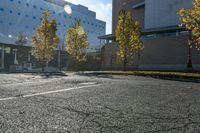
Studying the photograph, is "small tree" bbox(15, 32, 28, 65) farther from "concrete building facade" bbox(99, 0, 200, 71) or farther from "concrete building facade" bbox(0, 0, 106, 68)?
"concrete building facade" bbox(99, 0, 200, 71)

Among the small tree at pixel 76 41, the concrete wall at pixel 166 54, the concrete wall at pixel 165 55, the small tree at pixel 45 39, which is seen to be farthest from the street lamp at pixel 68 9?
the small tree at pixel 45 39

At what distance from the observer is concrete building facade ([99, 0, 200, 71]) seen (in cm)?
4319

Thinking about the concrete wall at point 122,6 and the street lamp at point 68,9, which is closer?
the concrete wall at point 122,6

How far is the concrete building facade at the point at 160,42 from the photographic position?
142 feet

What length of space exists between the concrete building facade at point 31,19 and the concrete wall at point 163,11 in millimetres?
26410

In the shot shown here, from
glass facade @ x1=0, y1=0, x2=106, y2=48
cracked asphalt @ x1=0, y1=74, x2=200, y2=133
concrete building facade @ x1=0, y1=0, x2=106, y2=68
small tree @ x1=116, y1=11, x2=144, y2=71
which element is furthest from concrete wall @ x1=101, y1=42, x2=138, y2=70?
cracked asphalt @ x1=0, y1=74, x2=200, y2=133

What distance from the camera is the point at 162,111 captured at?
18.3ft

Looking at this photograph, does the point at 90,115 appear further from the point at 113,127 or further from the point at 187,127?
the point at 187,127

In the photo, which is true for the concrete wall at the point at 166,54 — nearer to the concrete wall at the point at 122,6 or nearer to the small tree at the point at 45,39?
the small tree at the point at 45,39

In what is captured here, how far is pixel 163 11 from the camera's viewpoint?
5706 cm

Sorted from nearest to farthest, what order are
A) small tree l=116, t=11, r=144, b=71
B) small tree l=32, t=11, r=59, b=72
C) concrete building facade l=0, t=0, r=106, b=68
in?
small tree l=116, t=11, r=144, b=71
small tree l=32, t=11, r=59, b=72
concrete building facade l=0, t=0, r=106, b=68

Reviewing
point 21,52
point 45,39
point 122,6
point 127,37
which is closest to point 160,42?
point 127,37

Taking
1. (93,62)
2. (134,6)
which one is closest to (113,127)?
(93,62)

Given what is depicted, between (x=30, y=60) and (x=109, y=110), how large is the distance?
70.8 m
